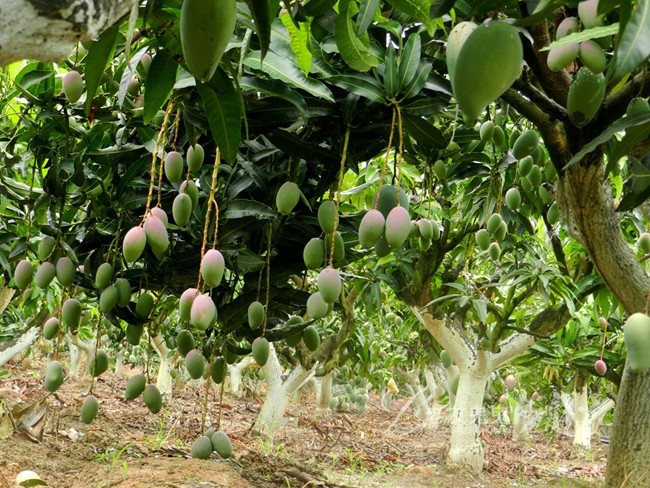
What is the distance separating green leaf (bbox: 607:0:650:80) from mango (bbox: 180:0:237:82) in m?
0.33

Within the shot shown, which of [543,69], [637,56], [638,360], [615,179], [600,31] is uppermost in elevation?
[615,179]

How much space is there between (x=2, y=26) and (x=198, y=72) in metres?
0.27

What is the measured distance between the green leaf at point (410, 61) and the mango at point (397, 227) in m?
0.26

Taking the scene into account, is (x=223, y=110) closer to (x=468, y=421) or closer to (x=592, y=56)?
(x=592, y=56)

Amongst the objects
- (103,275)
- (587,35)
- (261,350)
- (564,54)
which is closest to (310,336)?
(261,350)

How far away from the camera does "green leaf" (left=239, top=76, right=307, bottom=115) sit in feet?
3.71

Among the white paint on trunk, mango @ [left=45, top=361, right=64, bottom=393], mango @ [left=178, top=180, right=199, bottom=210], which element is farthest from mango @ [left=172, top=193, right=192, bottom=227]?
the white paint on trunk

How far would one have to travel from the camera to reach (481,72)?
24.5 inches

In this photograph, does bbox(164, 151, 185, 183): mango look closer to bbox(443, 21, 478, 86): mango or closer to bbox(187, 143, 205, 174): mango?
bbox(187, 143, 205, 174): mango

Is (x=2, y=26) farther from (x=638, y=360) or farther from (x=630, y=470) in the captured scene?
(x=630, y=470)

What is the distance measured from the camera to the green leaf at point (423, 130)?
1229 mm

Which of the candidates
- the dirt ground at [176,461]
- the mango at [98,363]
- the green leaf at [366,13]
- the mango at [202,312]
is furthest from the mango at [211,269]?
the dirt ground at [176,461]

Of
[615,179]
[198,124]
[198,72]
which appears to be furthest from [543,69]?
[615,179]

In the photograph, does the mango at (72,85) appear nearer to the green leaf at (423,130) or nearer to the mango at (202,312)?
the mango at (202,312)
